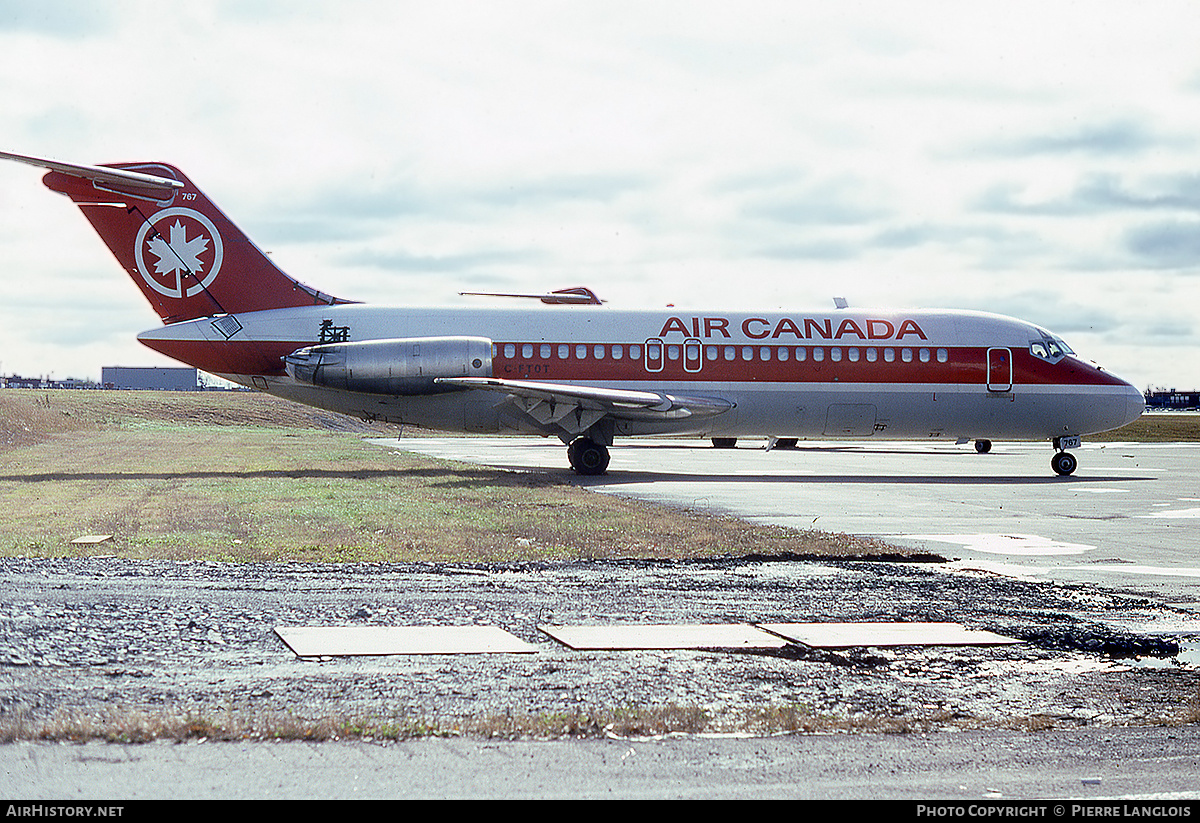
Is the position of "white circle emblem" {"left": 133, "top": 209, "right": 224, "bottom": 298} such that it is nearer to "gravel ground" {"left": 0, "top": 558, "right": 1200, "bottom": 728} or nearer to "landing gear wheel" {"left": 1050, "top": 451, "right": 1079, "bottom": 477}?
"gravel ground" {"left": 0, "top": 558, "right": 1200, "bottom": 728}

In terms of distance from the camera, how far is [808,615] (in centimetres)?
911

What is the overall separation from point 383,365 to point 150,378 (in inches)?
5927

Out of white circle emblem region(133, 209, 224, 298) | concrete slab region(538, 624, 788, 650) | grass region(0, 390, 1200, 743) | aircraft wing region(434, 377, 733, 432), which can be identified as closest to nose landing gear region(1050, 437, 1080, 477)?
aircraft wing region(434, 377, 733, 432)

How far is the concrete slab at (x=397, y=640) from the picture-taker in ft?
24.3

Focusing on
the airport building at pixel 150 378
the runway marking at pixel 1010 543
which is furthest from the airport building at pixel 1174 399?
the runway marking at pixel 1010 543

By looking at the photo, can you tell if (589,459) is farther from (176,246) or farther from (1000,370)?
(1000,370)

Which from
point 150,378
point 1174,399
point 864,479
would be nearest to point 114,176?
point 864,479

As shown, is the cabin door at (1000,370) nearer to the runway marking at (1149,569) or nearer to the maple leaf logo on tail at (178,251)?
the runway marking at (1149,569)

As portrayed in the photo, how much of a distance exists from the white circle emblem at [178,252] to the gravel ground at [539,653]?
59.1 ft

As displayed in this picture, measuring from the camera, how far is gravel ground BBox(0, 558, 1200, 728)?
633cm

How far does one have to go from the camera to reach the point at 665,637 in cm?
814
